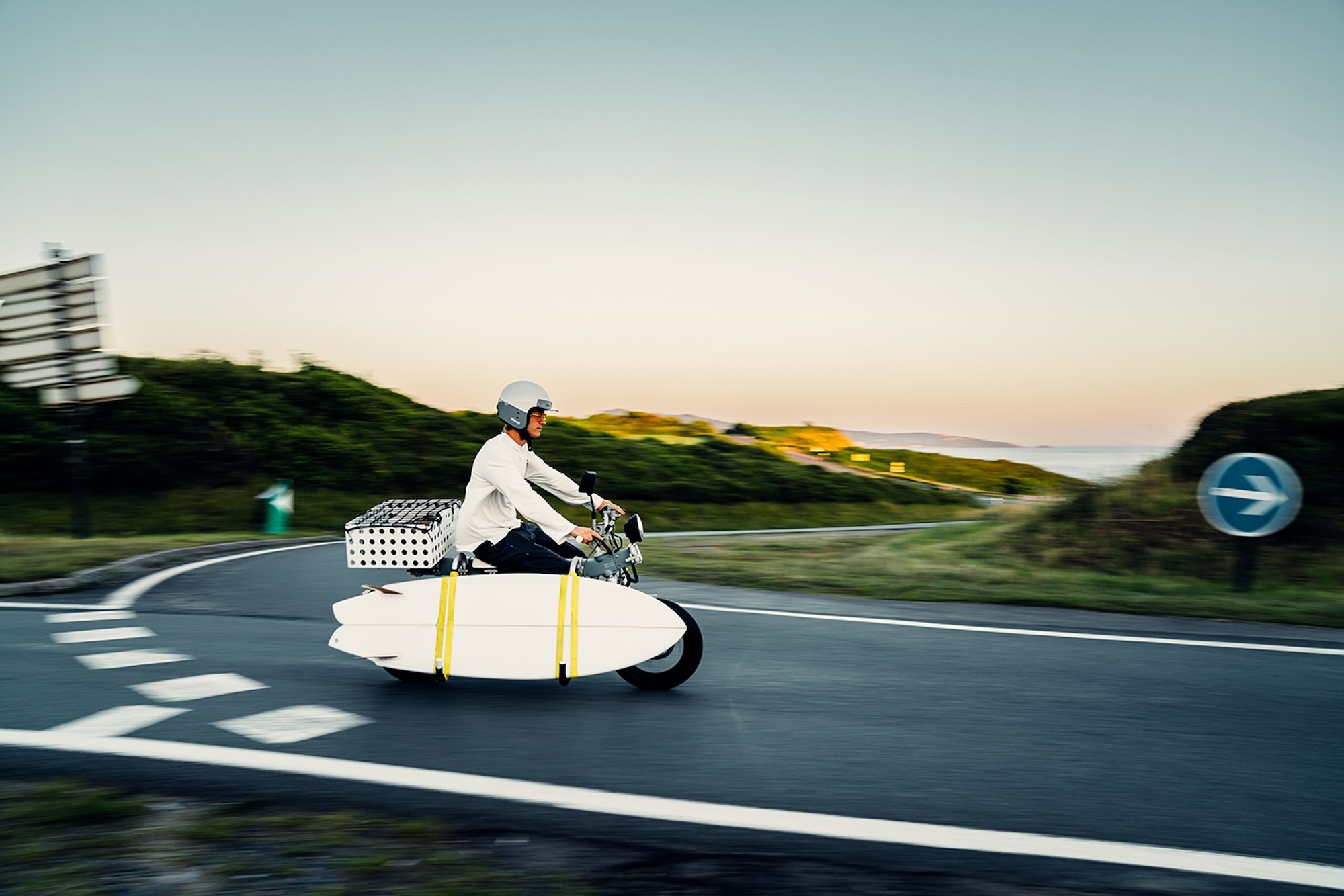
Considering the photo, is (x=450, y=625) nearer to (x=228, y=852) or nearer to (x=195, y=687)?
(x=195, y=687)

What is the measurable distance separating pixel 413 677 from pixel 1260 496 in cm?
824

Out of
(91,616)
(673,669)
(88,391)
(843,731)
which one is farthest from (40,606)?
(88,391)

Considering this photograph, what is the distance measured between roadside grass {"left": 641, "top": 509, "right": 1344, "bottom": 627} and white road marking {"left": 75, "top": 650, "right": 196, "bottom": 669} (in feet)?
22.1

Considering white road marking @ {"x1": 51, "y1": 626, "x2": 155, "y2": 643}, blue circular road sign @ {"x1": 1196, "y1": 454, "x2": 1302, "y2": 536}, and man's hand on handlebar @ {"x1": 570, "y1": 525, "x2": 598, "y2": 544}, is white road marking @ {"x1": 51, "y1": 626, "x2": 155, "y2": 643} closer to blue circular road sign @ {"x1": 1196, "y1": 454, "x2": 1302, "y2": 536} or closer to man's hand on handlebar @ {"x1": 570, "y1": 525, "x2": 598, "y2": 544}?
man's hand on handlebar @ {"x1": 570, "y1": 525, "x2": 598, "y2": 544}

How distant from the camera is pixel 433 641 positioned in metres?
5.78

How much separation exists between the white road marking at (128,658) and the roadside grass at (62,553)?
15.2 feet

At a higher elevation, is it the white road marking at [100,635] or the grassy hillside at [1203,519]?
the grassy hillside at [1203,519]

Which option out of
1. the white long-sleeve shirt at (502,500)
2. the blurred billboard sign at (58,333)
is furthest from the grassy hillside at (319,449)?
the white long-sleeve shirt at (502,500)

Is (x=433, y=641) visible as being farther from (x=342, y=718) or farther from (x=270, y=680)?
(x=270, y=680)

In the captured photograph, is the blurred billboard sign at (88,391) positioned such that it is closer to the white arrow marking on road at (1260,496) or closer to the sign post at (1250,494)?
the sign post at (1250,494)

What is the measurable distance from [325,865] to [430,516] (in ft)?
9.50

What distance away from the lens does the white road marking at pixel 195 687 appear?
228 inches

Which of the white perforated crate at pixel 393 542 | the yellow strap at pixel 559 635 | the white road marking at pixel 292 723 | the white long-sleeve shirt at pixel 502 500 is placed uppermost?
the white long-sleeve shirt at pixel 502 500

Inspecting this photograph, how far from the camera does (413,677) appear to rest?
612 centimetres
